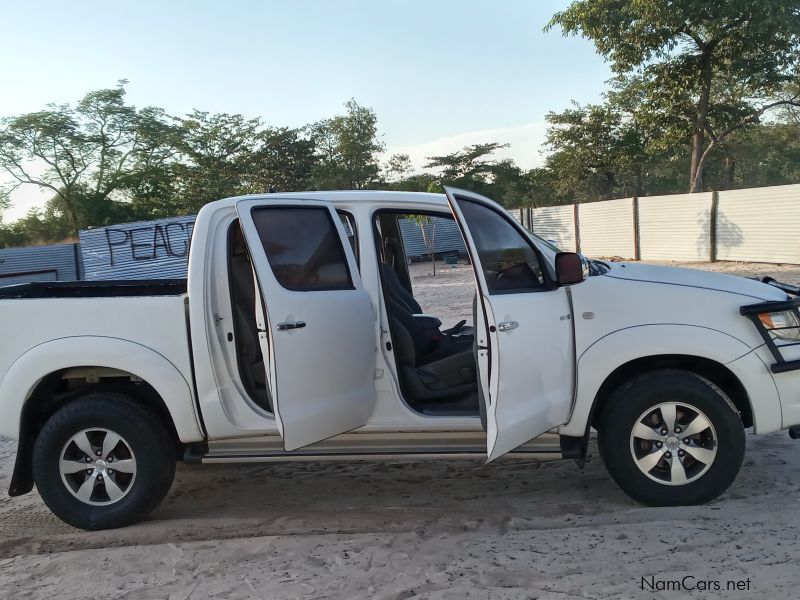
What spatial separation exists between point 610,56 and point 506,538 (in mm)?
22724

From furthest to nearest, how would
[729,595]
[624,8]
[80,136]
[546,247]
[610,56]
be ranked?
[80,136] < [610,56] < [624,8] < [546,247] < [729,595]

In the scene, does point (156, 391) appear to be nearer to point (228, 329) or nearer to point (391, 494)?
point (228, 329)

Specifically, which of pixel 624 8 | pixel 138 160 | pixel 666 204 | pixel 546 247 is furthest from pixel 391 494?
pixel 138 160

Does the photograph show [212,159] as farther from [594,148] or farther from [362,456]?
[362,456]

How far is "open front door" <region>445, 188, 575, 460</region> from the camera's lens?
3.84 meters

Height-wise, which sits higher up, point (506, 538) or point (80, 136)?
point (80, 136)

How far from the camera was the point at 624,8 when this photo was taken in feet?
72.9

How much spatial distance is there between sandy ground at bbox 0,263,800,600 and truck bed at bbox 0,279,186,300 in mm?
1443

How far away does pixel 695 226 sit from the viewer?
68.7 feet

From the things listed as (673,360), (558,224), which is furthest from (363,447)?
(558,224)

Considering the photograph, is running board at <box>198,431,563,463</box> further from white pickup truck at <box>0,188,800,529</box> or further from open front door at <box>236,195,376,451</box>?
open front door at <box>236,195,376,451</box>

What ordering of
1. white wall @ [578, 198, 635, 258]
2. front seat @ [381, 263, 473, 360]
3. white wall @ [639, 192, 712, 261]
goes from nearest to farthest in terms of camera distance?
front seat @ [381, 263, 473, 360] < white wall @ [639, 192, 712, 261] < white wall @ [578, 198, 635, 258]

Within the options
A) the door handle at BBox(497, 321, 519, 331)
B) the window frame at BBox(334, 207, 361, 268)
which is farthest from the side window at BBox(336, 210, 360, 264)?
the door handle at BBox(497, 321, 519, 331)

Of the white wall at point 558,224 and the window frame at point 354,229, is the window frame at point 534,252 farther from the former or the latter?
the white wall at point 558,224
